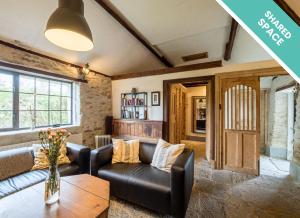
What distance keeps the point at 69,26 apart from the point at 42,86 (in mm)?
2616

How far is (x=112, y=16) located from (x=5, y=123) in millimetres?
2767

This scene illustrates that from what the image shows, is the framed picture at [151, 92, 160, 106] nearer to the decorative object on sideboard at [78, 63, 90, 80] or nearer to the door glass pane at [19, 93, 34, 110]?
the decorative object on sideboard at [78, 63, 90, 80]

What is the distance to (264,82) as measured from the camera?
4480mm

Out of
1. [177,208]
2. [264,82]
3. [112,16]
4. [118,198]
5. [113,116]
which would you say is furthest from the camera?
[113,116]

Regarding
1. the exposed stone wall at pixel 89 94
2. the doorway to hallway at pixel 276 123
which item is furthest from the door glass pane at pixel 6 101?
the doorway to hallway at pixel 276 123

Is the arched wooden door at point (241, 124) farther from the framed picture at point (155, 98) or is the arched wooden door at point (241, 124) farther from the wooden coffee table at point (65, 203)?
the wooden coffee table at point (65, 203)

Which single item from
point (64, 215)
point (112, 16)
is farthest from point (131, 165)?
point (112, 16)

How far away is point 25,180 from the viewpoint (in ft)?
6.57

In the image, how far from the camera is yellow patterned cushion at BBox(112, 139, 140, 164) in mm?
2566

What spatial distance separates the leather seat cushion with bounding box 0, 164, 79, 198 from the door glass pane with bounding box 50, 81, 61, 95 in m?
1.97

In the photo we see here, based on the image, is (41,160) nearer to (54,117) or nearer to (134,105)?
(54,117)

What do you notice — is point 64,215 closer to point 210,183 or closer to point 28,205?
point 28,205

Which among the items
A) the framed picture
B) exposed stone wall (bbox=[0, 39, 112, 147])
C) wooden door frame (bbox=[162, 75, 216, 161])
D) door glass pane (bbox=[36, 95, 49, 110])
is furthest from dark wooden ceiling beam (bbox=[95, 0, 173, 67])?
door glass pane (bbox=[36, 95, 49, 110])

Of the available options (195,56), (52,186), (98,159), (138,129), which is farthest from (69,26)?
(195,56)
